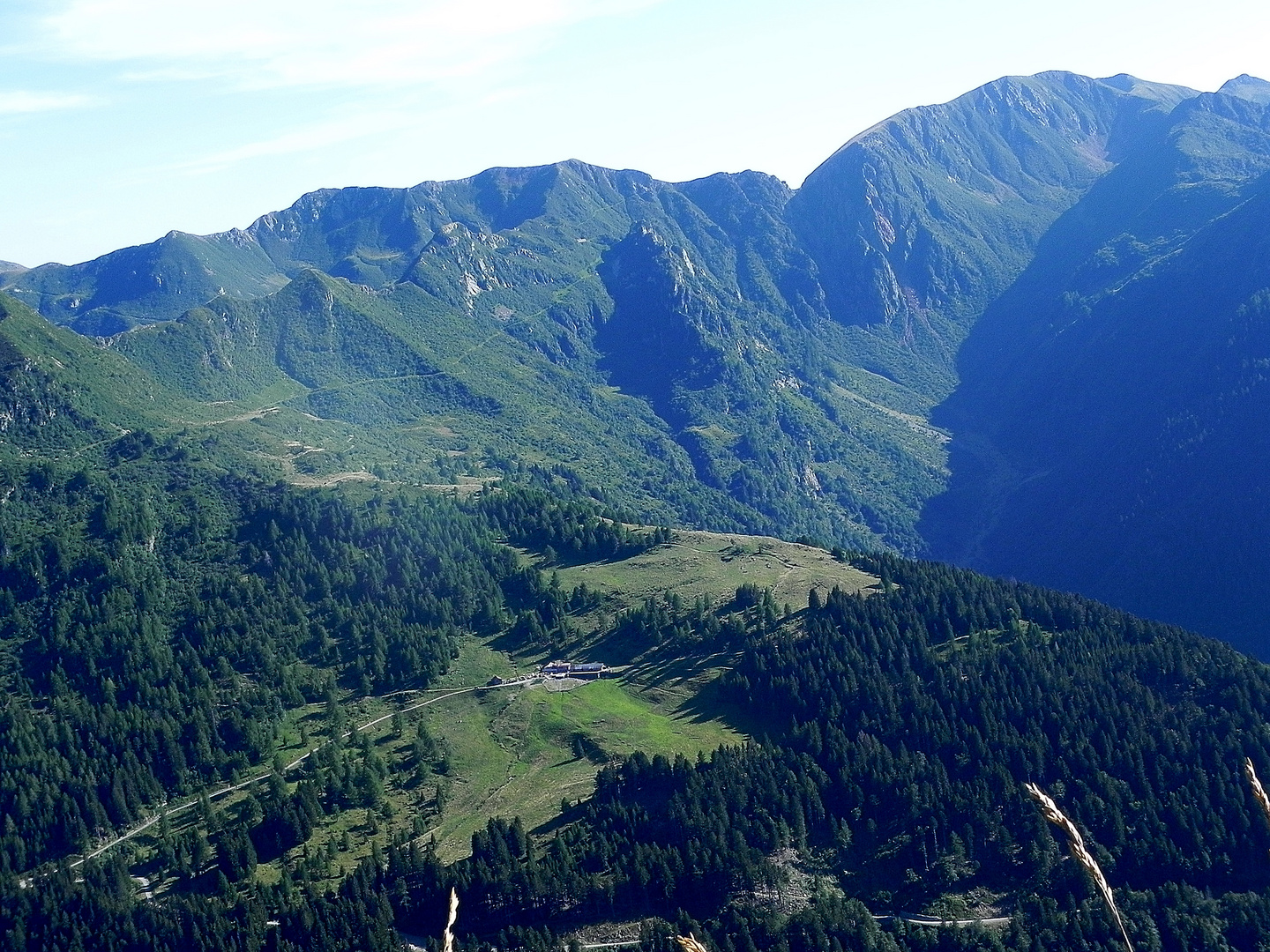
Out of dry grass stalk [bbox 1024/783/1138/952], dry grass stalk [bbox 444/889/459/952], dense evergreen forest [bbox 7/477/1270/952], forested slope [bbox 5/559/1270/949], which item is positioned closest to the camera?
dry grass stalk [bbox 444/889/459/952]

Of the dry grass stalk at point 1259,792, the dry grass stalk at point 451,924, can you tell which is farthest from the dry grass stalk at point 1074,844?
the dry grass stalk at point 451,924

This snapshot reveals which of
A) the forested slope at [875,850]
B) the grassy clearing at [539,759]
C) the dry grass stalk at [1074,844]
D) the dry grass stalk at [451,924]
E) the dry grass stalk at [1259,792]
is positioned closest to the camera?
the dry grass stalk at [451,924]

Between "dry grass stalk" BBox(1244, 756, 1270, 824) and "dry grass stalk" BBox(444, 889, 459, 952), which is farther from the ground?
"dry grass stalk" BBox(444, 889, 459, 952)

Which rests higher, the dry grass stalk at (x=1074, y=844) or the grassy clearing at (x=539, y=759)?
the dry grass stalk at (x=1074, y=844)

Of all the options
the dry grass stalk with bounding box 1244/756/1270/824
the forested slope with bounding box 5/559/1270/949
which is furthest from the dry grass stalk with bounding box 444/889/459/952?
the forested slope with bounding box 5/559/1270/949

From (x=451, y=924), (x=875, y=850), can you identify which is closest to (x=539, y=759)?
(x=875, y=850)

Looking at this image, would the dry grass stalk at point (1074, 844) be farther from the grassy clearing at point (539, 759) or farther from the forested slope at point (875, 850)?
the grassy clearing at point (539, 759)

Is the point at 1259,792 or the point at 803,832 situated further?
the point at 803,832

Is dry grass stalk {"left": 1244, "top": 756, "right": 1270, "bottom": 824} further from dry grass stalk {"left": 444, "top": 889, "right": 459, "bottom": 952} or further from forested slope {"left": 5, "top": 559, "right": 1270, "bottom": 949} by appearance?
forested slope {"left": 5, "top": 559, "right": 1270, "bottom": 949}

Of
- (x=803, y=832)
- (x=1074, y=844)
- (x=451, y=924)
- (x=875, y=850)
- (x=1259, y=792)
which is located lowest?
(x=875, y=850)

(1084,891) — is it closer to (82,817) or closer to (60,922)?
(60,922)

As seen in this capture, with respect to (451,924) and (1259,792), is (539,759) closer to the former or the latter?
(1259,792)
